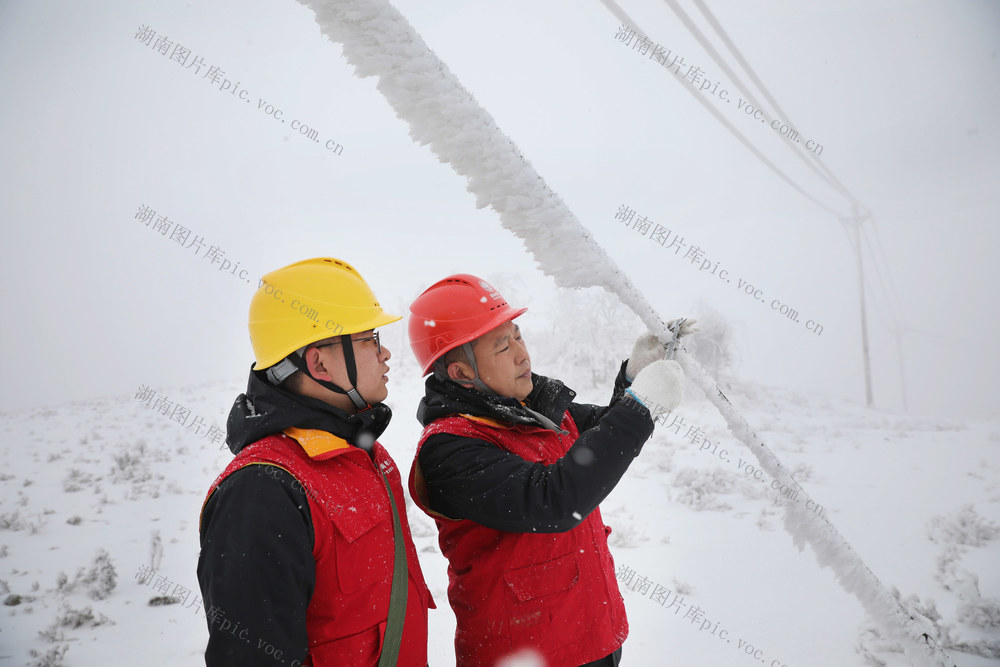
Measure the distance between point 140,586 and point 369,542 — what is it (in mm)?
4810

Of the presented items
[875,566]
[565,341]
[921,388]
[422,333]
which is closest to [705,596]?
[875,566]

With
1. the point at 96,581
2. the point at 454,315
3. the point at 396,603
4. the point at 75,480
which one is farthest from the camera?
the point at 75,480

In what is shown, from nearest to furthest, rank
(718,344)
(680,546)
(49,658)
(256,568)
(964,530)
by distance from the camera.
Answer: (256,568) < (49,658) < (964,530) < (680,546) < (718,344)

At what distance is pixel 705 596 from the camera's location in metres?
4.42

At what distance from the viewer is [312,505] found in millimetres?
1289

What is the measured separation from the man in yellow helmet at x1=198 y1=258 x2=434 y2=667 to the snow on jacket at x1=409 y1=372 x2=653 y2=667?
9.6 inches

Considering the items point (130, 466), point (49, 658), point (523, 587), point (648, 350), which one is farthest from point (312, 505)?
point (130, 466)

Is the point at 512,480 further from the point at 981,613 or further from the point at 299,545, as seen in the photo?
the point at 981,613

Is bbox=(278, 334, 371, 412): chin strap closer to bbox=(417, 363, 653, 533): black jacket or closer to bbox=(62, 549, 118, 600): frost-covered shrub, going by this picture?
bbox=(417, 363, 653, 533): black jacket

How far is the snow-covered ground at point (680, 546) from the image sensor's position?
3.75 metres

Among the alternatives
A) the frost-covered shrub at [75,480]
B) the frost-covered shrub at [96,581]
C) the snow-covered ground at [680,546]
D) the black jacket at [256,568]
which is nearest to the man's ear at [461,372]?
the black jacket at [256,568]

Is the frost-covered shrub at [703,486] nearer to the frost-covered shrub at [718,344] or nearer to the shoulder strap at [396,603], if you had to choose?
the shoulder strap at [396,603]

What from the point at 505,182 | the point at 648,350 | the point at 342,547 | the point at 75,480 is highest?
the point at 505,182

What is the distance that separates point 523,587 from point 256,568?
1024 mm
